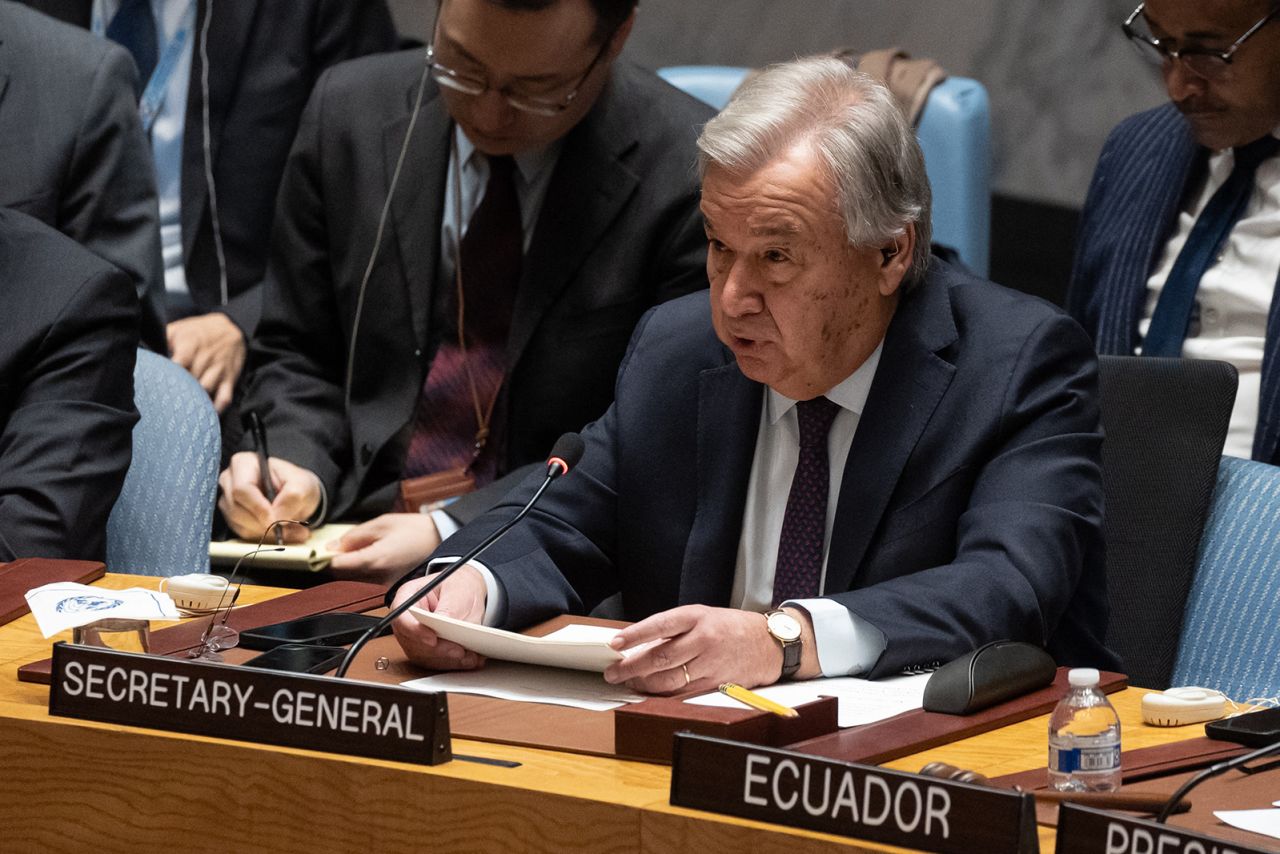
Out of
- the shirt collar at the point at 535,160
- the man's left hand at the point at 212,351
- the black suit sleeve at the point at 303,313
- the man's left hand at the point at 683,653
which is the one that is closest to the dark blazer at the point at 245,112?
the man's left hand at the point at 212,351

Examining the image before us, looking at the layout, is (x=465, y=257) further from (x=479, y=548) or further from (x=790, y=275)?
(x=479, y=548)

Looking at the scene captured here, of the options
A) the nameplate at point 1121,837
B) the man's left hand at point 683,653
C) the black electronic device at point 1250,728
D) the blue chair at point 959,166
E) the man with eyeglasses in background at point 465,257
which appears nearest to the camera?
the nameplate at point 1121,837

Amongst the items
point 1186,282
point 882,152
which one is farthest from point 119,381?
point 1186,282

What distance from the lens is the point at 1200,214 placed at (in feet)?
10.6

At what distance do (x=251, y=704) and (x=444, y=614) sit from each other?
0.41 m

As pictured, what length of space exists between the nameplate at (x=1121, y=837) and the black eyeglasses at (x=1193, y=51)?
199cm

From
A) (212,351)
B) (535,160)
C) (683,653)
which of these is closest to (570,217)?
(535,160)

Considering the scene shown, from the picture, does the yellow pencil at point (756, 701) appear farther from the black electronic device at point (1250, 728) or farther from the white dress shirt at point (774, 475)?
the white dress shirt at point (774, 475)

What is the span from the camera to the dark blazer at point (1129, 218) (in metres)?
3.27

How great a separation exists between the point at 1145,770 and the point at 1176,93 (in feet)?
5.88

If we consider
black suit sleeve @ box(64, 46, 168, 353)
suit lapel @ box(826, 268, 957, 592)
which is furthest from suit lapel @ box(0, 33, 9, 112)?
suit lapel @ box(826, 268, 957, 592)

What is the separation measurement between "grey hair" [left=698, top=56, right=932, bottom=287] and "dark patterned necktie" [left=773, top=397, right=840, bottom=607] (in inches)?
9.7

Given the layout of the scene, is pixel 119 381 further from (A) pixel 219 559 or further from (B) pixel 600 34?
(B) pixel 600 34

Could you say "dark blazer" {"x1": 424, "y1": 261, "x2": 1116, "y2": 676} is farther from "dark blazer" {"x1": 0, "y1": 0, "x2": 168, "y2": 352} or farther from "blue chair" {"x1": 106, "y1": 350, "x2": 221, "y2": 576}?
"dark blazer" {"x1": 0, "y1": 0, "x2": 168, "y2": 352}
